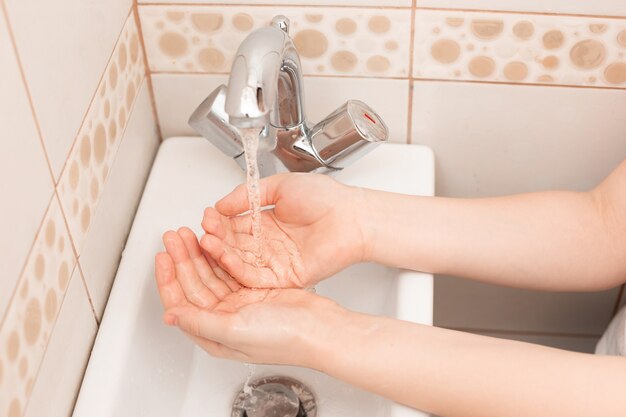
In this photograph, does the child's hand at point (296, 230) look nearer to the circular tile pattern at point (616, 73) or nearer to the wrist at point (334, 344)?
the wrist at point (334, 344)

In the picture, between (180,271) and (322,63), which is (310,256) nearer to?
(180,271)

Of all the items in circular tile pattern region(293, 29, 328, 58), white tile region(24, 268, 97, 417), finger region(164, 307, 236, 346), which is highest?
circular tile pattern region(293, 29, 328, 58)

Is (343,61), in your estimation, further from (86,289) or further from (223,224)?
(86,289)

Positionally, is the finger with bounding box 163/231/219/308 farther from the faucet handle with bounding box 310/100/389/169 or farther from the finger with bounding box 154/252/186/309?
the faucet handle with bounding box 310/100/389/169

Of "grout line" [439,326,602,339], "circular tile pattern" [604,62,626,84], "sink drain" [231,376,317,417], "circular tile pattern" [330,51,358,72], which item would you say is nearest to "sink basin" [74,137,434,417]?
"sink drain" [231,376,317,417]

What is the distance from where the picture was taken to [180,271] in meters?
0.77

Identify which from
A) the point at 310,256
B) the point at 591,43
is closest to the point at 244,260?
the point at 310,256

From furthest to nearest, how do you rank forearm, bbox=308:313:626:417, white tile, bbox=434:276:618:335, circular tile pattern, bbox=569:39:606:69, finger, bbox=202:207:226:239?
white tile, bbox=434:276:618:335 → circular tile pattern, bbox=569:39:606:69 → finger, bbox=202:207:226:239 → forearm, bbox=308:313:626:417

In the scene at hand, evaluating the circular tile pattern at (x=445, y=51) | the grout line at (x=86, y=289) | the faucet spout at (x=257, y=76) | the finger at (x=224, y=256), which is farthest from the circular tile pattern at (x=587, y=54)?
the grout line at (x=86, y=289)

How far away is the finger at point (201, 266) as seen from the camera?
0.80 meters

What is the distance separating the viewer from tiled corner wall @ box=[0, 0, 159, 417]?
0.59 meters

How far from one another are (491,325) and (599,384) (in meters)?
0.50

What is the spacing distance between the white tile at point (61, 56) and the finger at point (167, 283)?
0.46 feet

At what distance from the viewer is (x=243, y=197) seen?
2.72 ft
